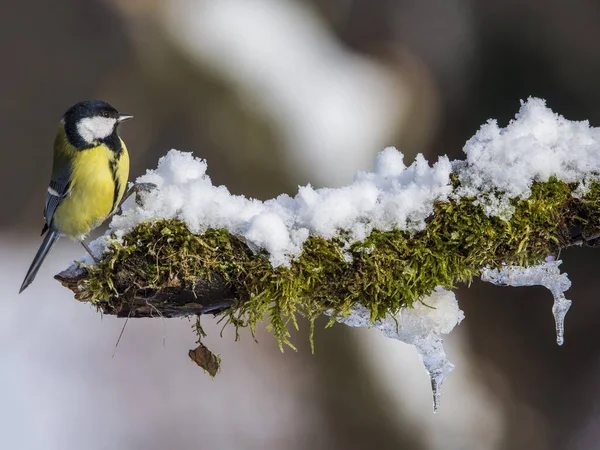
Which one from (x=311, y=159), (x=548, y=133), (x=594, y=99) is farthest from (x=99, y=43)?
(x=594, y=99)

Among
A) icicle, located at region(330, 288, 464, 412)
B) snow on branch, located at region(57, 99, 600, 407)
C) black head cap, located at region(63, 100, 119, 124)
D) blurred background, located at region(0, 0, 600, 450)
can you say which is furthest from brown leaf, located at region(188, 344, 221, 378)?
blurred background, located at region(0, 0, 600, 450)

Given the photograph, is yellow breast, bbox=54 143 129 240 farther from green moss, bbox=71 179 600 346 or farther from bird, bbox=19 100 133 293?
green moss, bbox=71 179 600 346

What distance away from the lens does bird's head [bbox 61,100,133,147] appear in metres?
1.74

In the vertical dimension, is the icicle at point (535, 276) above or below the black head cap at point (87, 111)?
below

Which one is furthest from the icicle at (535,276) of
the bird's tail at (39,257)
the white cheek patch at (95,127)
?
the bird's tail at (39,257)

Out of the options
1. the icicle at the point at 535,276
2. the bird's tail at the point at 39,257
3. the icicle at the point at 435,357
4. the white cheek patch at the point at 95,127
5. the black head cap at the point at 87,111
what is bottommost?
the icicle at the point at 435,357

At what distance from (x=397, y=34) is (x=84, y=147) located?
3.67 m

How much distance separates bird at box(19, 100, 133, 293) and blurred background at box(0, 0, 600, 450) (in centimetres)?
185

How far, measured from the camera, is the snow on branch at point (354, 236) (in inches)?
49.0

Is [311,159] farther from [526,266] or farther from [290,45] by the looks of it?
[526,266]

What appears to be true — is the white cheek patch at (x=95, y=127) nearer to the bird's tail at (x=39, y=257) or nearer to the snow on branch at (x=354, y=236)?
the bird's tail at (x=39, y=257)

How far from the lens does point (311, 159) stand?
4.31m

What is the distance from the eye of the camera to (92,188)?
1666 millimetres

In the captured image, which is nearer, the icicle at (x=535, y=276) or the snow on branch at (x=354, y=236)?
the snow on branch at (x=354, y=236)
